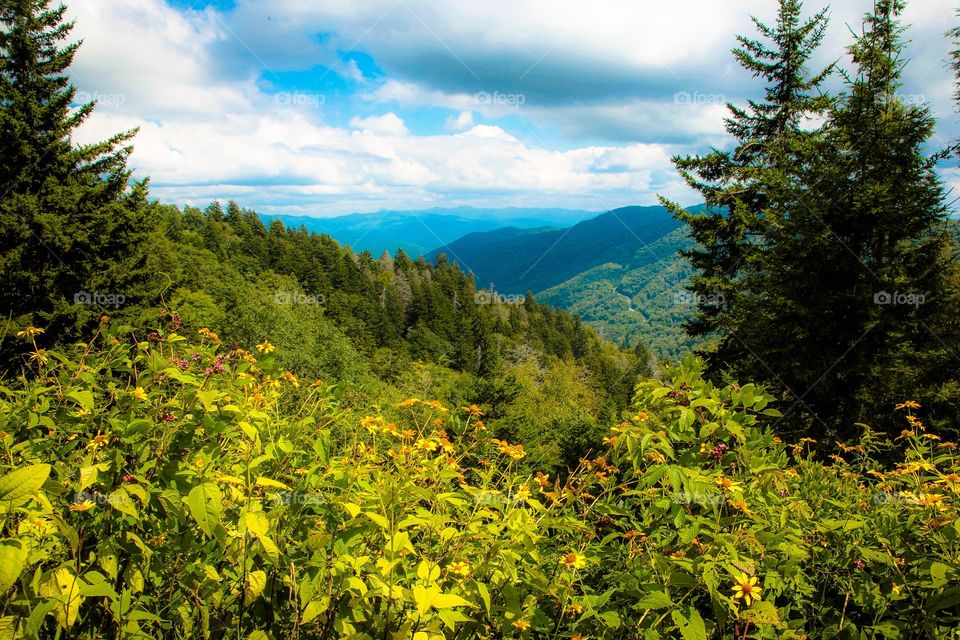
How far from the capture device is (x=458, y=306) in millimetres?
86312

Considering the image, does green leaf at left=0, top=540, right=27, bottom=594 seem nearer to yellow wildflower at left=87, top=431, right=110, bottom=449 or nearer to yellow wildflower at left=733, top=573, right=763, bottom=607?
yellow wildflower at left=87, top=431, right=110, bottom=449

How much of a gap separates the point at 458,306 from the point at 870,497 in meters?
84.1

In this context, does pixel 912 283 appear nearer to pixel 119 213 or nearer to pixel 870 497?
pixel 870 497

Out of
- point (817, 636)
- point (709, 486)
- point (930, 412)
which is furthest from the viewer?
point (930, 412)

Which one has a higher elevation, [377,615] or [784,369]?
[377,615]

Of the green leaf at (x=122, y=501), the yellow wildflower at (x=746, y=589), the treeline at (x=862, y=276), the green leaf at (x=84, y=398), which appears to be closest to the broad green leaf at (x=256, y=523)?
the green leaf at (x=122, y=501)

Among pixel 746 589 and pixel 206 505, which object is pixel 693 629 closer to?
pixel 746 589

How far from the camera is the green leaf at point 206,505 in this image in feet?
4.12

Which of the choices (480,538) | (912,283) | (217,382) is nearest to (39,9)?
(217,382)

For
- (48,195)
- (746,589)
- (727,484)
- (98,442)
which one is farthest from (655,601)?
(48,195)

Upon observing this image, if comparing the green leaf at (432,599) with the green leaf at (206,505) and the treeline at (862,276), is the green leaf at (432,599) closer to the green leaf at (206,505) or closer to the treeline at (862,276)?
the green leaf at (206,505)

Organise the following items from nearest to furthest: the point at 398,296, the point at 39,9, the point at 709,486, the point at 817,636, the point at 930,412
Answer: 1. the point at 709,486
2. the point at 817,636
3. the point at 930,412
4. the point at 39,9
5. the point at 398,296

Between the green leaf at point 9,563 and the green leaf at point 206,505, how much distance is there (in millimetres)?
322

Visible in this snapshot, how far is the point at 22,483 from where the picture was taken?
1056 mm
